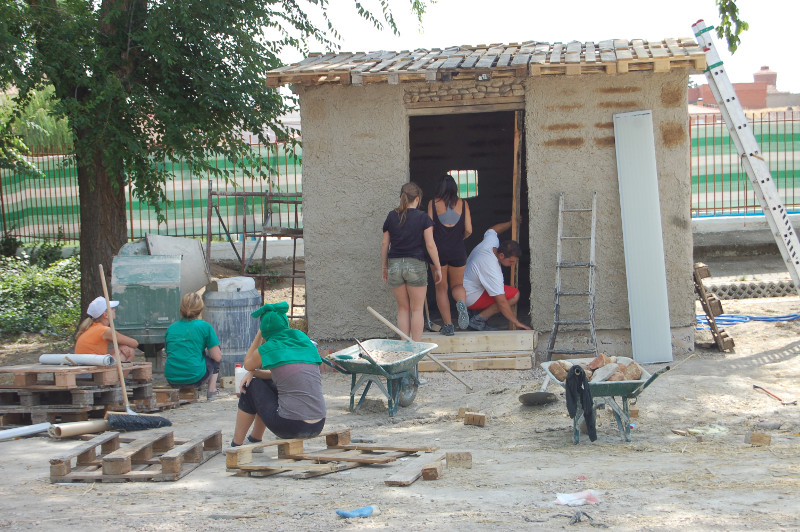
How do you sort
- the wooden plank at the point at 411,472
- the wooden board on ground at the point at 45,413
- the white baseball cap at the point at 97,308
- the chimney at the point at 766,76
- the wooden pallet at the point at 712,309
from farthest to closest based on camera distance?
the chimney at the point at 766,76 < the wooden pallet at the point at 712,309 < the white baseball cap at the point at 97,308 < the wooden board on ground at the point at 45,413 < the wooden plank at the point at 411,472

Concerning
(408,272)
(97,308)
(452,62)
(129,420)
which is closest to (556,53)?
(452,62)

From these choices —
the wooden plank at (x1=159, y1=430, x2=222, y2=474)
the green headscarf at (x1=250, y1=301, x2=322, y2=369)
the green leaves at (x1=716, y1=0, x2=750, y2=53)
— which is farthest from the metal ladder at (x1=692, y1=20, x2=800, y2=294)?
the wooden plank at (x1=159, y1=430, x2=222, y2=474)

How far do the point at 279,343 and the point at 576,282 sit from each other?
4647 millimetres

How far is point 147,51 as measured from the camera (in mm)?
11578

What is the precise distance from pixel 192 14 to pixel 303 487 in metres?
7.90

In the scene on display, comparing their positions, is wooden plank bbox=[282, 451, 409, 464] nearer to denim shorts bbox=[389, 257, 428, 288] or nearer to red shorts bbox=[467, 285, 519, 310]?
denim shorts bbox=[389, 257, 428, 288]

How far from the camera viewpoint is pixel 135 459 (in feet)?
20.4

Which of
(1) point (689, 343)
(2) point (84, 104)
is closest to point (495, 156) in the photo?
(1) point (689, 343)

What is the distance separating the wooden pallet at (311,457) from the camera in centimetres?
585

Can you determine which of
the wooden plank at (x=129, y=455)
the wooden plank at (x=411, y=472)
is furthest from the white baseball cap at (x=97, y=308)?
the wooden plank at (x=411, y=472)

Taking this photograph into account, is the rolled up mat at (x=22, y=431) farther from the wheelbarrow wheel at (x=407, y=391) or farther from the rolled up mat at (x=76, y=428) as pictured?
the wheelbarrow wheel at (x=407, y=391)

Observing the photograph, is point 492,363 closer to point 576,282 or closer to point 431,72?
point 576,282

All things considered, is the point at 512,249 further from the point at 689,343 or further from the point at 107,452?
the point at 107,452

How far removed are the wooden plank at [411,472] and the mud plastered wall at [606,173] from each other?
4.30 metres
